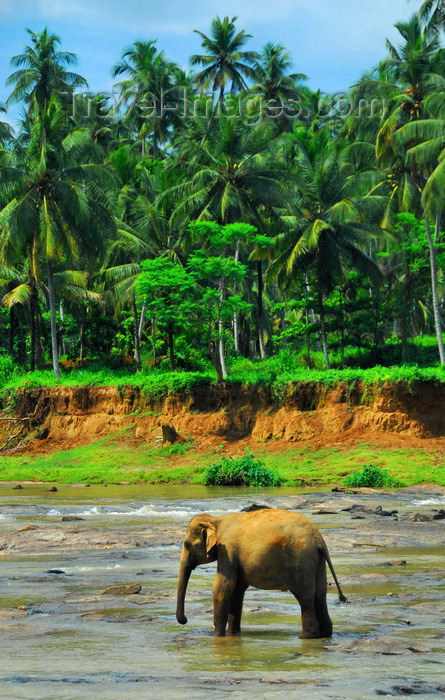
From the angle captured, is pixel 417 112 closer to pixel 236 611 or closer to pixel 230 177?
pixel 230 177

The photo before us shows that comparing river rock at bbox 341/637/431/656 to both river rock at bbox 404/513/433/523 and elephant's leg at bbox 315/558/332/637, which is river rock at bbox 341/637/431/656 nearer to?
elephant's leg at bbox 315/558/332/637

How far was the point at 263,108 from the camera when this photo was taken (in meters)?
54.0

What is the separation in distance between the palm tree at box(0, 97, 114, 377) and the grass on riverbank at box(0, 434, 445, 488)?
22.8 feet

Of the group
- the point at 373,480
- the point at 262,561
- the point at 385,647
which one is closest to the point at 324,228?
the point at 373,480

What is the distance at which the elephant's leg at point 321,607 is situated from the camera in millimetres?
6723

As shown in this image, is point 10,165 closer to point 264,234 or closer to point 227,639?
point 264,234

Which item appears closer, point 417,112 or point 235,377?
point 235,377

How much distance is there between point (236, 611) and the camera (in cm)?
700

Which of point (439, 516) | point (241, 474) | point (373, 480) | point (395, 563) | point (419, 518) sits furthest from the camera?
point (241, 474)

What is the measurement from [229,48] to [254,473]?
1467 inches

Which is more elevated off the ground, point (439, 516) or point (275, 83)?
point (275, 83)

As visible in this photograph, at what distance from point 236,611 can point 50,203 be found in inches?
1246

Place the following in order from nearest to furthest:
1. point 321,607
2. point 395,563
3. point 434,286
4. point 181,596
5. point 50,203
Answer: point 321,607 → point 181,596 → point 395,563 → point 434,286 → point 50,203

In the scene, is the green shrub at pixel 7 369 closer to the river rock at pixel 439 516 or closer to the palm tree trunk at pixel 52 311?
the palm tree trunk at pixel 52 311
